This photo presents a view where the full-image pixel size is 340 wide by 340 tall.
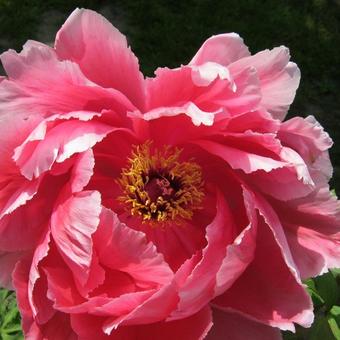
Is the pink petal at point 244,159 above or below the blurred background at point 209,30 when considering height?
above

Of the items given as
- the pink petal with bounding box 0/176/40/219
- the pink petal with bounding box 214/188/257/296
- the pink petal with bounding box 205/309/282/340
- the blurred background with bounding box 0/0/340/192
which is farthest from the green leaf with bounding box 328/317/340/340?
the blurred background with bounding box 0/0/340/192

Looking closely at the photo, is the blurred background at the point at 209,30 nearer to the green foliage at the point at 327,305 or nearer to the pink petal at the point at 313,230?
the green foliage at the point at 327,305

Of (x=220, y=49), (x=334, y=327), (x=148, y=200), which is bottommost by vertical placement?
(x=334, y=327)

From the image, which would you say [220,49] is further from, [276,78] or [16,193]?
[16,193]

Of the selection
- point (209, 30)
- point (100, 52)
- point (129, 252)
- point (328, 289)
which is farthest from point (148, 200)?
point (209, 30)

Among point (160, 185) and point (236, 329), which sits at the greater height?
point (160, 185)

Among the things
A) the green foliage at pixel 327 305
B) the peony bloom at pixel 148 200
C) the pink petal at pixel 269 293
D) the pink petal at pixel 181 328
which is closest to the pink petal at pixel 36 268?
the peony bloom at pixel 148 200

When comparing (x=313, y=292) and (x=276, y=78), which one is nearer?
(x=276, y=78)
